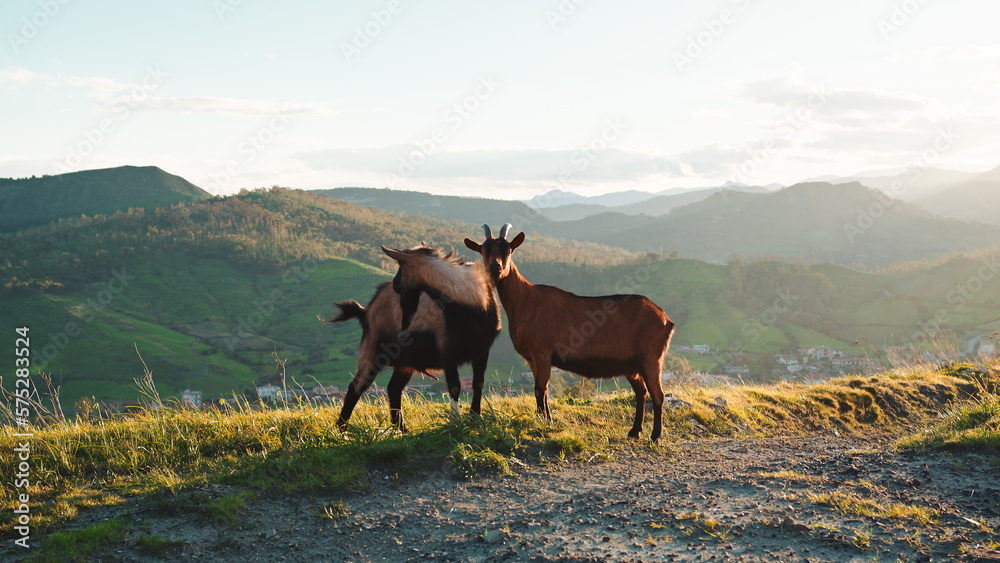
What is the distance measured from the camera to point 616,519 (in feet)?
14.6

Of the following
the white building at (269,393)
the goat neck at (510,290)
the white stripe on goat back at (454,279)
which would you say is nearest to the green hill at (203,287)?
the white building at (269,393)

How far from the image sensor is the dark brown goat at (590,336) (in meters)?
7.23

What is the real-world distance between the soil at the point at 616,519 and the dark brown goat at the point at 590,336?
56.4 inches

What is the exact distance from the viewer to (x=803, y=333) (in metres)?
96.7

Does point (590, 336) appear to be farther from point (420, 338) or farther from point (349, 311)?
point (349, 311)

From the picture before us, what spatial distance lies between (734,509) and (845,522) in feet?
2.51

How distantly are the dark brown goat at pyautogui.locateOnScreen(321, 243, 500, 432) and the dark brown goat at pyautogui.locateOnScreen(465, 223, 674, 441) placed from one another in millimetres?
399

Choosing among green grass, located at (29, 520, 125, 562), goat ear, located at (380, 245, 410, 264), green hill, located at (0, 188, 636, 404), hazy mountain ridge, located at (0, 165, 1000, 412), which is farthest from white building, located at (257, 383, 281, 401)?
hazy mountain ridge, located at (0, 165, 1000, 412)

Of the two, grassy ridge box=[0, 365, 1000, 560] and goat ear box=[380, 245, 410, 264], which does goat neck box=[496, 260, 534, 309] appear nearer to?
goat ear box=[380, 245, 410, 264]

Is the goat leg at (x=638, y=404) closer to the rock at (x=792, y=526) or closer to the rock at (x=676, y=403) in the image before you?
the rock at (x=676, y=403)

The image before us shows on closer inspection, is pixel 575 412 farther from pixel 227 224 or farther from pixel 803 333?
pixel 227 224

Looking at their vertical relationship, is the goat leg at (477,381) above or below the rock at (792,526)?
above

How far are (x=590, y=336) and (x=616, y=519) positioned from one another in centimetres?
307

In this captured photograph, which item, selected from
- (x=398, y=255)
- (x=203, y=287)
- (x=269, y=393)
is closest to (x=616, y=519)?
(x=398, y=255)
